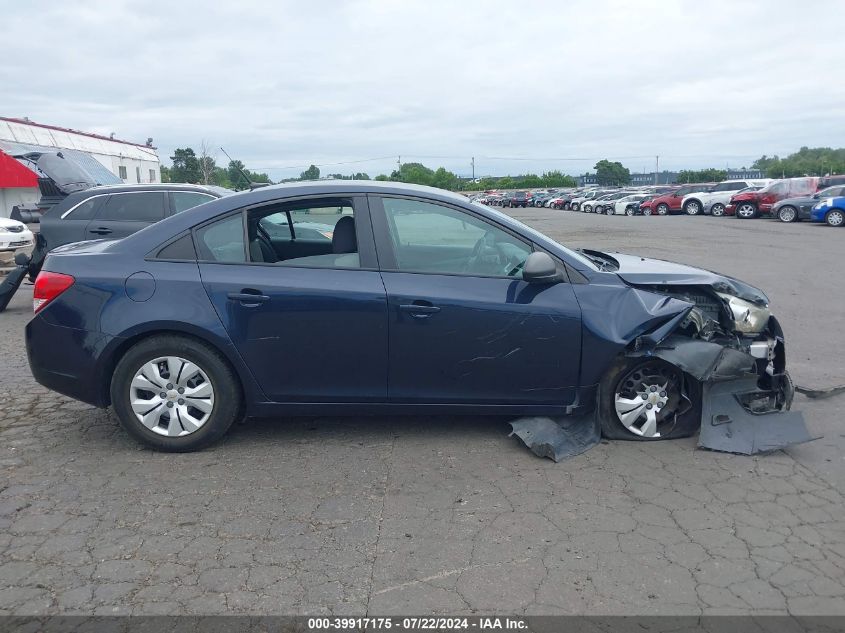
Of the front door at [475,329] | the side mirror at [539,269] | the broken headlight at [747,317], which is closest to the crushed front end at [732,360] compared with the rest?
the broken headlight at [747,317]

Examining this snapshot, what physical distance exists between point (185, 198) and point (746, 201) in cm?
2867

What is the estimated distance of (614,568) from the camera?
3.39 m

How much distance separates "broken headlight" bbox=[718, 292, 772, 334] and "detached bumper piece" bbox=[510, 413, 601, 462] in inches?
45.8

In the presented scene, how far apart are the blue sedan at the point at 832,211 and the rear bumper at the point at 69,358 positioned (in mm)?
26626

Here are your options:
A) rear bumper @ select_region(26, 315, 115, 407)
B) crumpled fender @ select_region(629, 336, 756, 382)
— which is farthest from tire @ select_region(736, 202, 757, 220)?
rear bumper @ select_region(26, 315, 115, 407)

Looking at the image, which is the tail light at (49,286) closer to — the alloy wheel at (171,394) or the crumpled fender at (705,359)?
the alloy wheel at (171,394)

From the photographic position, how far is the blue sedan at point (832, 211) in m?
25.4

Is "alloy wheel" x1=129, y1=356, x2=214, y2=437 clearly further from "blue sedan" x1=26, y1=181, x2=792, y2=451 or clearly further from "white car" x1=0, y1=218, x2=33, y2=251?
"white car" x1=0, y1=218, x2=33, y2=251

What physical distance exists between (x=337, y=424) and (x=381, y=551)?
1817 millimetres

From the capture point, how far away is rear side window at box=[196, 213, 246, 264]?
4.77m

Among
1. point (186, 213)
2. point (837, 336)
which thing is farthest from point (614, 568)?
point (837, 336)

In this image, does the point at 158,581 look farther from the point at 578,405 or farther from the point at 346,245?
the point at 578,405

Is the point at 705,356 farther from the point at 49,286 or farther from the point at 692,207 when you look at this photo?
the point at 692,207

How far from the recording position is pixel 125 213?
33.3 ft
